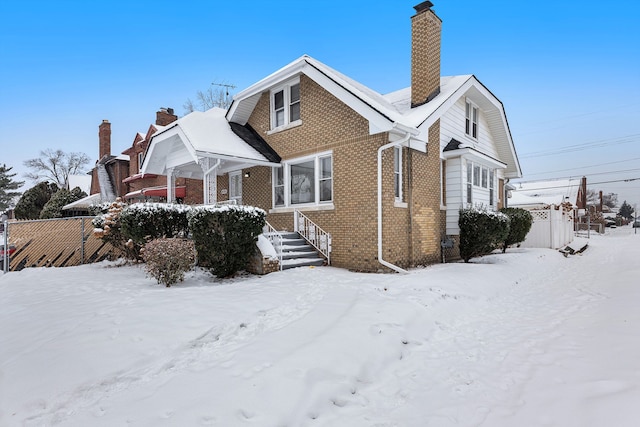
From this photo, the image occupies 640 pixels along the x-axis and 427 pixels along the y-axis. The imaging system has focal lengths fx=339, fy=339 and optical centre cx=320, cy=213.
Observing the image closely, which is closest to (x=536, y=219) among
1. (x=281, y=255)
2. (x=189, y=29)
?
(x=281, y=255)

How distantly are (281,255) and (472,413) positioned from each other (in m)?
6.58

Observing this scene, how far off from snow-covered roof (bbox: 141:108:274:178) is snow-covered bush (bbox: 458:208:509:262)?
6.90 meters

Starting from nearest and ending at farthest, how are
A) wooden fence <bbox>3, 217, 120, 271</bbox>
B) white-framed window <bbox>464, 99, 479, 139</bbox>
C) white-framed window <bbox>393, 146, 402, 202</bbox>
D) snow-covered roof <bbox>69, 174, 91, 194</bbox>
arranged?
white-framed window <bbox>393, 146, 402, 202</bbox>
wooden fence <bbox>3, 217, 120, 271</bbox>
white-framed window <bbox>464, 99, 479, 139</bbox>
snow-covered roof <bbox>69, 174, 91, 194</bbox>

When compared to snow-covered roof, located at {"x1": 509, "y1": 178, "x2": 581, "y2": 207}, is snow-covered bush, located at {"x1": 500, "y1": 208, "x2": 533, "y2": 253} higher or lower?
lower

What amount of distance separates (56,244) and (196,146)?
6.24 metres

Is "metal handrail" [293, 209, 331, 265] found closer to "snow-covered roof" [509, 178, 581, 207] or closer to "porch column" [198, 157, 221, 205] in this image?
"porch column" [198, 157, 221, 205]

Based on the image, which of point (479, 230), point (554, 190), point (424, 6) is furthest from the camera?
point (554, 190)

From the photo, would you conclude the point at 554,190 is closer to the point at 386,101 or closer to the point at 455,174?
the point at 455,174

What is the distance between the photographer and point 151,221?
9.56m

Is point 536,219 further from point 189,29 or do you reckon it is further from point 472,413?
point 189,29

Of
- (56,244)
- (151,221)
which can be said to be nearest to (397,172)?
(151,221)

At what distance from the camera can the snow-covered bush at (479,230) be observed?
430 inches

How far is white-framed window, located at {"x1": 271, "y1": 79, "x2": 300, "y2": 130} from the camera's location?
11664mm

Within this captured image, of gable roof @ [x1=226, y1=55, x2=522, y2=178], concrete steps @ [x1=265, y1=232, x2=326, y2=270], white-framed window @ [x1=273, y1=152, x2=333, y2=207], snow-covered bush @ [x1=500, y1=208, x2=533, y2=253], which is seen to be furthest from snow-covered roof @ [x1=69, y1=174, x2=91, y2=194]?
snow-covered bush @ [x1=500, y1=208, x2=533, y2=253]
